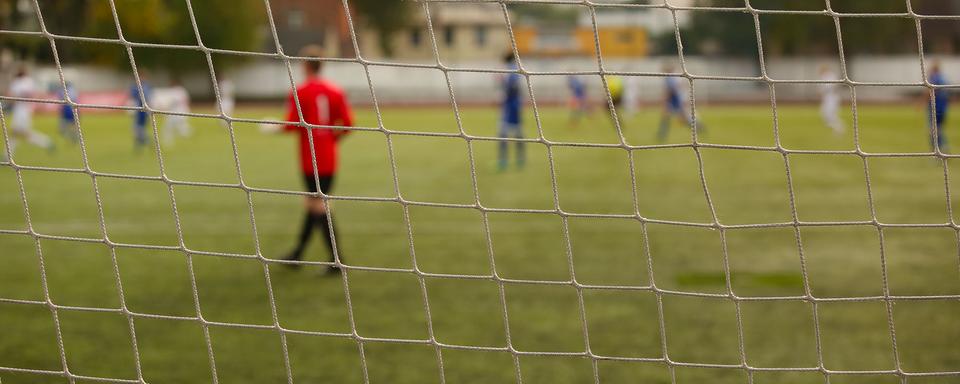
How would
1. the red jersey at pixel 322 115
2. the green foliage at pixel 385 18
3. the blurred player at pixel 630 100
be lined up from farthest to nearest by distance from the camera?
the green foliage at pixel 385 18 → the blurred player at pixel 630 100 → the red jersey at pixel 322 115

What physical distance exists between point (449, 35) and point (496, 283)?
61476 mm

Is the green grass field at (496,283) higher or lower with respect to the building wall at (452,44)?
higher

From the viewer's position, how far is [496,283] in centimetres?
595

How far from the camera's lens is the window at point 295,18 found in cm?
6188

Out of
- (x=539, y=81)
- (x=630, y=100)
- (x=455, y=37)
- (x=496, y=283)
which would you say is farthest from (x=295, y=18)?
(x=496, y=283)

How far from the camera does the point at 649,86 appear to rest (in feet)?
149

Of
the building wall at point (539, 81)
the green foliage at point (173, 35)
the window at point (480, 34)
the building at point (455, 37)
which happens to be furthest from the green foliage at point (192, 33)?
the window at point (480, 34)

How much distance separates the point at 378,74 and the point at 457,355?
43065mm

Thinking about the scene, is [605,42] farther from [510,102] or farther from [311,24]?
[510,102]

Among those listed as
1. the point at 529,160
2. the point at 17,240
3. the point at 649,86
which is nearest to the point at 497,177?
the point at 529,160

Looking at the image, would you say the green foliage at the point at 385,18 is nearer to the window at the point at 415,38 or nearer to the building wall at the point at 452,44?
the building wall at the point at 452,44

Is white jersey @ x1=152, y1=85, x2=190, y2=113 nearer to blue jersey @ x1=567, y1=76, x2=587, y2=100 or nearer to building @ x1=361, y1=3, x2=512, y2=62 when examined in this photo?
blue jersey @ x1=567, y1=76, x2=587, y2=100

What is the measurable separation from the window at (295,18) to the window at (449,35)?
28.3 ft

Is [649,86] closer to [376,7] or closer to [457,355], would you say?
[376,7]
